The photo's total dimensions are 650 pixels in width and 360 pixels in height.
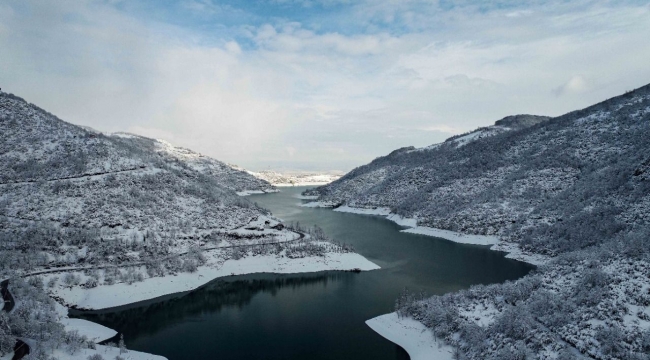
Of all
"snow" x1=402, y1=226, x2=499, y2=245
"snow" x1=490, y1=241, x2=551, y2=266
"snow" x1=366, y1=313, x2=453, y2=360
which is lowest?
"snow" x1=366, y1=313, x2=453, y2=360

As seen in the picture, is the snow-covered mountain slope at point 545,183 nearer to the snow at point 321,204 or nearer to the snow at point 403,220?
the snow at point 403,220

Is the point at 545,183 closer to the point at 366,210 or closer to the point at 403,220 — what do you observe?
the point at 403,220

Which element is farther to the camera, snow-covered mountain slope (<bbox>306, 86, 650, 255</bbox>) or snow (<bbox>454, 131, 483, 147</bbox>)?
snow (<bbox>454, 131, 483, 147</bbox>)

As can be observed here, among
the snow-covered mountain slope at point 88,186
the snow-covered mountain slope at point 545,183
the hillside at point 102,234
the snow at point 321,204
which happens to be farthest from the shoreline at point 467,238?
the snow-covered mountain slope at point 88,186

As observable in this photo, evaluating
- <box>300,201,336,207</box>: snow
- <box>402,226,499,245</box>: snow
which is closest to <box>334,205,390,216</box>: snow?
<box>300,201,336,207</box>: snow

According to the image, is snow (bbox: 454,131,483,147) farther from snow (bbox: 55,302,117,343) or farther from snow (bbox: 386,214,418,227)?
snow (bbox: 55,302,117,343)

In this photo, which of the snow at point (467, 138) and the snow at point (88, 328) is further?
the snow at point (467, 138)

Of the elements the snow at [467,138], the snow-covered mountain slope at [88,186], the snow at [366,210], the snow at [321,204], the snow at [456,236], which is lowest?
the snow at [456,236]

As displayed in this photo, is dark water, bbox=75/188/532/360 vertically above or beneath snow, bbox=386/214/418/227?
beneath
